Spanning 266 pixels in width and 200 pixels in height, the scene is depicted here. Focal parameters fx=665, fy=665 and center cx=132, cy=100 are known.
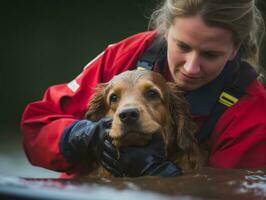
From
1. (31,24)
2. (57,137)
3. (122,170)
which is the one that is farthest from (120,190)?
(31,24)

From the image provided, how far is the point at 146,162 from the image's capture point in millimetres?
3756

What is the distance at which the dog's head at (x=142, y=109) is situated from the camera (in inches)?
143

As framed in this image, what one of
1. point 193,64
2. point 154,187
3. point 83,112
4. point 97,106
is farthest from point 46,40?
point 154,187

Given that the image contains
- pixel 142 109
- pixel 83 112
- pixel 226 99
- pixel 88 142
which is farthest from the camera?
pixel 83 112

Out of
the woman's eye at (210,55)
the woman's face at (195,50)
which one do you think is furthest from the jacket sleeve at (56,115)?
the woman's eye at (210,55)

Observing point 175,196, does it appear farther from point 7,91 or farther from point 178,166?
point 7,91

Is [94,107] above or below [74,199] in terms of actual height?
below

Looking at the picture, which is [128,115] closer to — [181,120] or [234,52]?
[181,120]

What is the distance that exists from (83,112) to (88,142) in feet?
1.92

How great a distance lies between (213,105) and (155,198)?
190cm

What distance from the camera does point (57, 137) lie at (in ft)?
13.4

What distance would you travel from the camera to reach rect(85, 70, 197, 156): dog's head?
3.63 metres

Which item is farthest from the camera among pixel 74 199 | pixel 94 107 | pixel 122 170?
pixel 94 107

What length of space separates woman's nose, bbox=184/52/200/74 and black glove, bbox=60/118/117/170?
0.60 m
